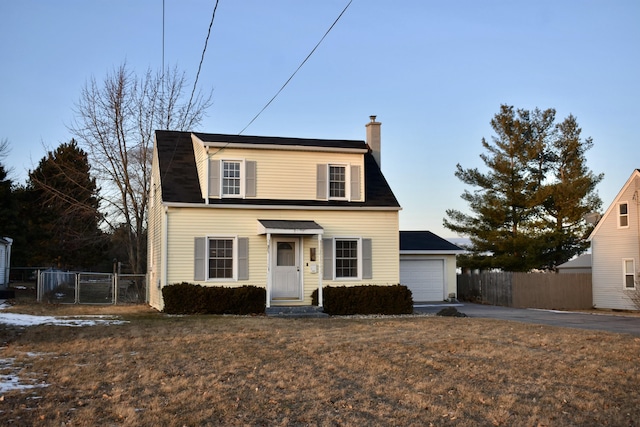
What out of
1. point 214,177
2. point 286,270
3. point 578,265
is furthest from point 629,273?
point 214,177

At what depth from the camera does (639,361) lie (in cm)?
1107

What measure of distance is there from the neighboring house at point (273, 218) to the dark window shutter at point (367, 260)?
3cm

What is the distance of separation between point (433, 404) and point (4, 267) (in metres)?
32.0

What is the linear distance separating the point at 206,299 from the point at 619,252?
18.6 meters

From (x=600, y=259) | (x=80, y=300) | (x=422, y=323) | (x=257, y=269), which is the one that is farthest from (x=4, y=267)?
(x=600, y=259)

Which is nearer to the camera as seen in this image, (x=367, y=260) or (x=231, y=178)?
(x=231, y=178)

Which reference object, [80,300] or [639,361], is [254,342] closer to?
[639,361]

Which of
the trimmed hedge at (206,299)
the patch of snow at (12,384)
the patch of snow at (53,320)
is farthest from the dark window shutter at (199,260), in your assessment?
the patch of snow at (12,384)

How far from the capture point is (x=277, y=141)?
72.6 feet

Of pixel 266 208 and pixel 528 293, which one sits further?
pixel 528 293

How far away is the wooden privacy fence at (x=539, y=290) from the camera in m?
29.0

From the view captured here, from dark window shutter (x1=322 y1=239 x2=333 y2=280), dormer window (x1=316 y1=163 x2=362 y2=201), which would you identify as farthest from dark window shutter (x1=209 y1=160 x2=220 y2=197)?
dark window shutter (x1=322 y1=239 x2=333 y2=280)

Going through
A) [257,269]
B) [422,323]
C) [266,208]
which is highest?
[266,208]

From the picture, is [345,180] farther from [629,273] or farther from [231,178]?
[629,273]
